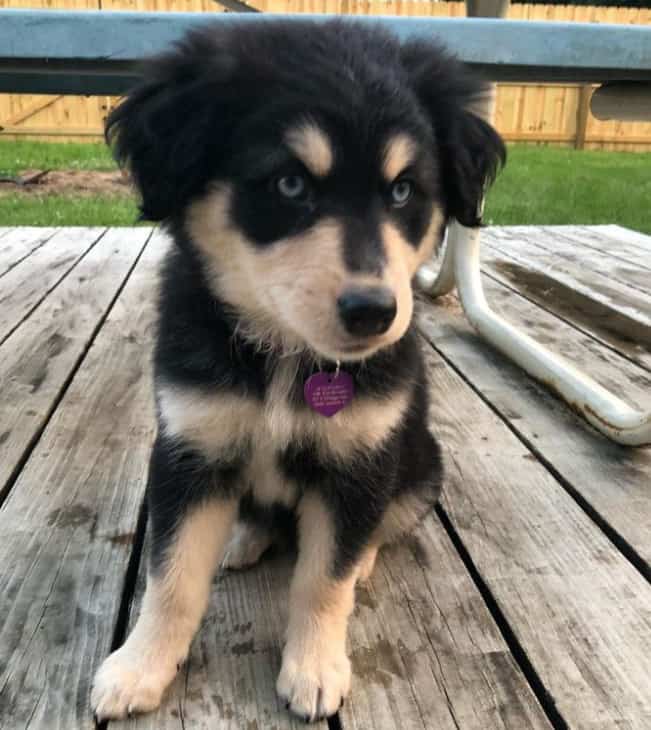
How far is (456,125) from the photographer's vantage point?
1848 millimetres

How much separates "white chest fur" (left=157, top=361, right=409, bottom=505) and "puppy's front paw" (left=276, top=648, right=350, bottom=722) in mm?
356

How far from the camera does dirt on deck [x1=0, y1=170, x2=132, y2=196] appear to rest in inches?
313

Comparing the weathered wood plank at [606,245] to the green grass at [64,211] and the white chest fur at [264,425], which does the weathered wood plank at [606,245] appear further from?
the white chest fur at [264,425]

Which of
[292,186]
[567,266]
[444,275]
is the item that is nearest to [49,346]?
[444,275]

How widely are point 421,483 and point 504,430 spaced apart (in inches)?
31.6

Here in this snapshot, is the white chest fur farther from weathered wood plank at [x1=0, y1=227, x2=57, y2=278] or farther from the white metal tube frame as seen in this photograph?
weathered wood plank at [x1=0, y1=227, x2=57, y2=278]

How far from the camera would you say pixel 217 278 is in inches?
67.6

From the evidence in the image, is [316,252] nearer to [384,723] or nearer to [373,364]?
[373,364]

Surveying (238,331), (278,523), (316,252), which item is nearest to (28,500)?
(278,523)

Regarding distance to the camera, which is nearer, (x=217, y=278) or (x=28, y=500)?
→ (x=217, y=278)

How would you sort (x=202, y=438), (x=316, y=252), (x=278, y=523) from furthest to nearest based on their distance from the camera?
(x=278, y=523) < (x=202, y=438) < (x=316, y=252)

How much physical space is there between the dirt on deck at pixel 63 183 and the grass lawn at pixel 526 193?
22 cm

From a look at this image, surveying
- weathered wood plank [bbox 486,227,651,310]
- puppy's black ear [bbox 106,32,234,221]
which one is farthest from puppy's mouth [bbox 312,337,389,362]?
weathered wood plank [bbox 486,227,651,310]

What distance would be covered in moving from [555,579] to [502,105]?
12268 millimetres
